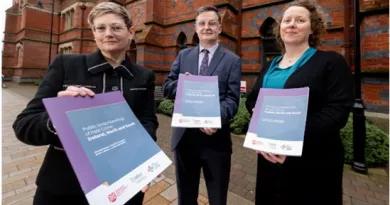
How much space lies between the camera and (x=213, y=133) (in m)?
1.78

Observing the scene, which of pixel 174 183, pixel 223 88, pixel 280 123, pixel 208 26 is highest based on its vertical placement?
pixel 208 26

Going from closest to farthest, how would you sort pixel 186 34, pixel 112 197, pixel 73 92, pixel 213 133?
pixel 112 197, pixel 73 92, pixel 213 133, pixel 186 34

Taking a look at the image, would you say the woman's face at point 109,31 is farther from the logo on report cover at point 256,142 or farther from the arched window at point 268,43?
the arched window at point 268,43

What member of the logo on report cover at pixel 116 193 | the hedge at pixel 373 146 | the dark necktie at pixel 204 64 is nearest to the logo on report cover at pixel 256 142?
the logo on report cover at pixel 116 193

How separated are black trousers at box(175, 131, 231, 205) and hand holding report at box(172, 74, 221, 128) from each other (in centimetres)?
39

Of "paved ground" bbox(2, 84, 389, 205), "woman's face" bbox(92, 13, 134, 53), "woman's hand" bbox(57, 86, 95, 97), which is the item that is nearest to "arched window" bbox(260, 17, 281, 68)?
"paved ground" bbox(2, 84, 389, 205)

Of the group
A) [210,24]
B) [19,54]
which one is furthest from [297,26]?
[19,54]

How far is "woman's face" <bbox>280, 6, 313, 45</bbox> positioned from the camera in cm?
145

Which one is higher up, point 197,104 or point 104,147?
point 197,104

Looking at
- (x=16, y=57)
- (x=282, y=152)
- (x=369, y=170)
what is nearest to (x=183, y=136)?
(x=282, y=152)

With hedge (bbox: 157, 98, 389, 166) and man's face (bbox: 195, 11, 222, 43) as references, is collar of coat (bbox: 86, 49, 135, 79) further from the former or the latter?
hedge (bbox: 157, 98, 389, 166)

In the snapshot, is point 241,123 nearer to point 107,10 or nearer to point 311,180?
point 311,180

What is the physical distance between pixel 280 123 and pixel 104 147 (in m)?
0.98

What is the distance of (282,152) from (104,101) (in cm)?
103
